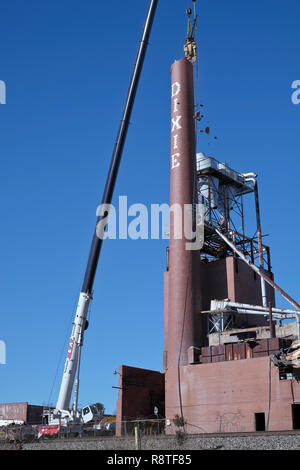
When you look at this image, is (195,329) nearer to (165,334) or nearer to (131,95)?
(165,334)

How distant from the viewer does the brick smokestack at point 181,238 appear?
42031 mm

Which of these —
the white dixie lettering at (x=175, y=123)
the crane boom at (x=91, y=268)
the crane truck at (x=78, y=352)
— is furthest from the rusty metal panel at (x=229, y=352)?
the white dixie lettering at (x=175, y=123)

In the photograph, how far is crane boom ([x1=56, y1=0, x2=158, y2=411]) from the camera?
3397 cm

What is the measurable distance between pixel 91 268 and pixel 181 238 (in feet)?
33.6

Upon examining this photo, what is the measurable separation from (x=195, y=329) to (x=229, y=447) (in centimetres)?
2109

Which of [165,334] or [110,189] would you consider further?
[165,334]

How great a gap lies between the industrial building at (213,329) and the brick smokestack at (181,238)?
76 mm

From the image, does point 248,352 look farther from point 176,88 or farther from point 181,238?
point 176,88

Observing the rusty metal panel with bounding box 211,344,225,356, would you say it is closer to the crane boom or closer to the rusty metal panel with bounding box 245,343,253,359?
the rusty metal panel with bounding box 245,343,253,359

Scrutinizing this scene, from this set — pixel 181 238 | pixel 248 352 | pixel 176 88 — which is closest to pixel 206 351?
pixel 248 352

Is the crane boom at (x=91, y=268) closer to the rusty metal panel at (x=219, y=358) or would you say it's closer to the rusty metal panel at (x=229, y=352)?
the rusty metal panel at (x=219, y=358)

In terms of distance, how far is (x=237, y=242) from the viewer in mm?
52906

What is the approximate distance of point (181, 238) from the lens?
44.2 meters
